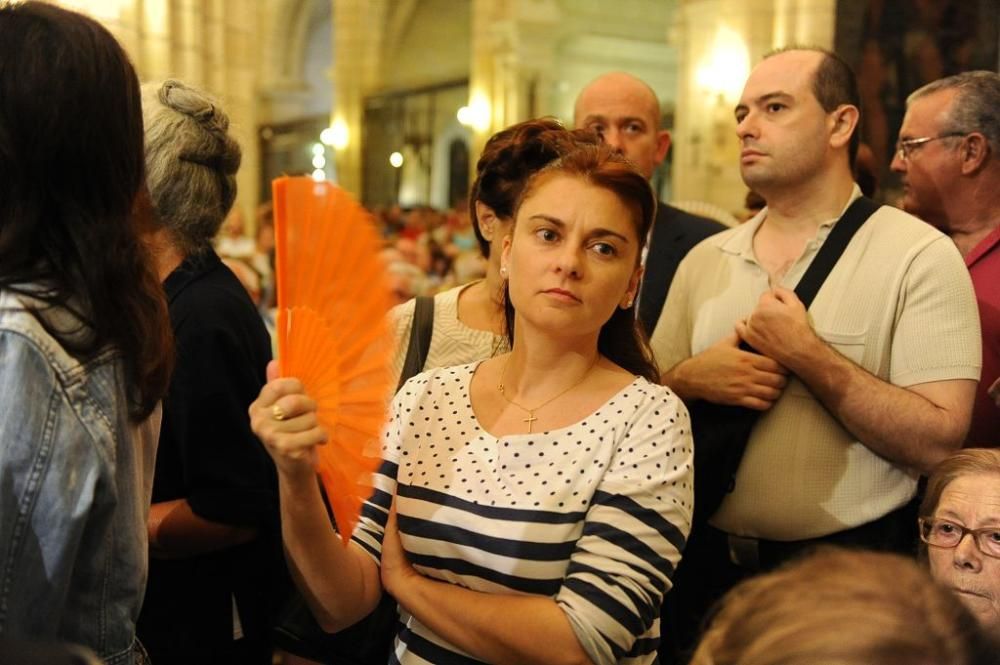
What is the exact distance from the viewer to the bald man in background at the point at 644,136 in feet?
10.3

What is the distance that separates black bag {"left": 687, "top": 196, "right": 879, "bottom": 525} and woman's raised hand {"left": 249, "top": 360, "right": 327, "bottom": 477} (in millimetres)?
1139

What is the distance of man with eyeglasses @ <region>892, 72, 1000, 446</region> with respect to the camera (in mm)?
2754

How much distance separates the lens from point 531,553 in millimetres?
1506

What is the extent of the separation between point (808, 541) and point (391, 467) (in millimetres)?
1028

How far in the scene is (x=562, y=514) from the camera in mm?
1511

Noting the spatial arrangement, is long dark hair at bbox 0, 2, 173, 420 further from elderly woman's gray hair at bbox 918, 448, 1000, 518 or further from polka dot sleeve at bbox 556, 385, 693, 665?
elderly woman's gray hair at bbox 918, 448, 1000, 518

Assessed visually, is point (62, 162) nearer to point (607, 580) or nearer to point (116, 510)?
point (116, 510)

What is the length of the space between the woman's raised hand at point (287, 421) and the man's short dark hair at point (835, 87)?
5.40 ft

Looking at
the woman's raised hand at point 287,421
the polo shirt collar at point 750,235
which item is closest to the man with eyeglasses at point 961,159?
the polo shirt collar at point 750,235

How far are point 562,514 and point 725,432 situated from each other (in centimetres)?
83

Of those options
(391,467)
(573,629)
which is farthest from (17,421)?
(573,629)

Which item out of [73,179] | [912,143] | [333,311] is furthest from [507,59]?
[73,179]

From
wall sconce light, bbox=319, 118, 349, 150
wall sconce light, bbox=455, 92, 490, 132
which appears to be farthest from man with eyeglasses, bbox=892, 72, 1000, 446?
wall sconce light, bbox=319, 118, 349, 150

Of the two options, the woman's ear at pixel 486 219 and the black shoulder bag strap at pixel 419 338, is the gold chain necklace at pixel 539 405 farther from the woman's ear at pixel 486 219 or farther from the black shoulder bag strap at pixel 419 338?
the woman's ear at pixel 486 219
